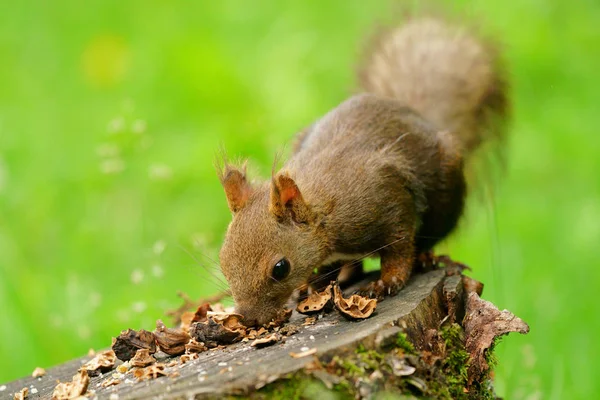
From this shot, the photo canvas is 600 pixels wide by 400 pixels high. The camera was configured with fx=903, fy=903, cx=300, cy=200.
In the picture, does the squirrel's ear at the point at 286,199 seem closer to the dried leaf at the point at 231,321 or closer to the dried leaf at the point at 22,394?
the dried leaf at the point at 231,321

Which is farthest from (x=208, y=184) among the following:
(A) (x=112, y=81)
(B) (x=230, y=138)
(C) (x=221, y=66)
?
(A) (x=112, y=81)

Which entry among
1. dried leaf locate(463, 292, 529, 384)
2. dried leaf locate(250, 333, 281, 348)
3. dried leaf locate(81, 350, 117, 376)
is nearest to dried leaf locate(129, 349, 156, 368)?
dried leaf locate(81, 350, 117, 376)

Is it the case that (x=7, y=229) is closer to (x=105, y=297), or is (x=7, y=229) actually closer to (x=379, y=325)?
(x=105, y=297)

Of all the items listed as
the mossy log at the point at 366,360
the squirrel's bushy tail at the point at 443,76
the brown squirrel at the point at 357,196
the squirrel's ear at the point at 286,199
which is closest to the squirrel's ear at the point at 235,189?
the brown squirrel at the point at 357,196

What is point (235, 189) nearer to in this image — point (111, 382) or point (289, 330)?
point (289, 330)

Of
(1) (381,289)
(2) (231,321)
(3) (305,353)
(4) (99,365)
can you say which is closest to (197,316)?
(2) (231,321)
